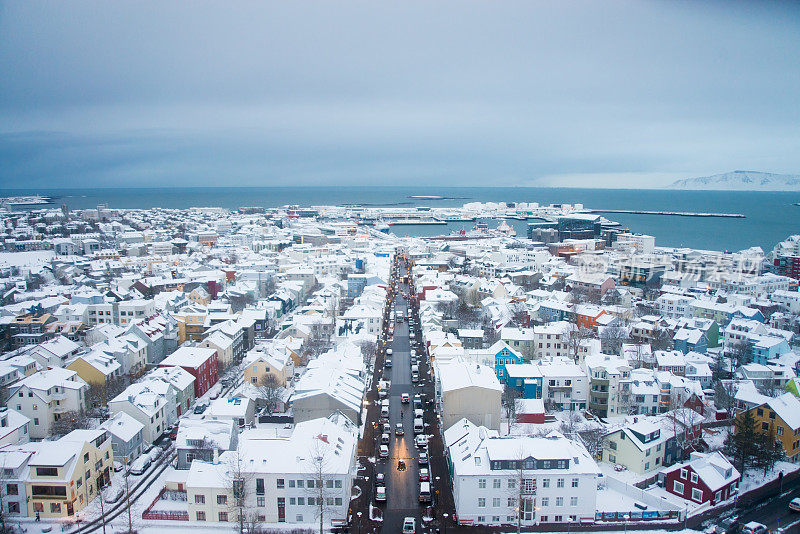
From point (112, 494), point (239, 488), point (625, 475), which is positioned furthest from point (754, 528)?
point (112, 494)

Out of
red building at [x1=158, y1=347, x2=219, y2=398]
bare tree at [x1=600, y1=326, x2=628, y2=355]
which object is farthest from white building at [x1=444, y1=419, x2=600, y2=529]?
bare tree at [x1=600, y1=326, x2=628, y2=355]

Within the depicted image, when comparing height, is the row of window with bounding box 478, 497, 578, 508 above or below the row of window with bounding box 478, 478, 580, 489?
below

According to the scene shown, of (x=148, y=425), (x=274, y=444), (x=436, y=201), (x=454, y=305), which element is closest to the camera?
(x=274, y=444)

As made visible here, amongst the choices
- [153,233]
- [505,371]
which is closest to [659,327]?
[505,371]

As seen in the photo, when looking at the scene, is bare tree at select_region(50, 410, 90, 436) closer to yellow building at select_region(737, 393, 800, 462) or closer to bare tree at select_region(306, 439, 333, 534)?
bare tree at select_region(306, 439, 333, 534)

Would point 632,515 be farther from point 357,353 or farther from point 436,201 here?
point 436,201

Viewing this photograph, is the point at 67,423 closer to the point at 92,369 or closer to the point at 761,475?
the point at 92,369

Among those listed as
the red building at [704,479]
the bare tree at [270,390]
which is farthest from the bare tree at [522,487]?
the bare tree at [270,390]

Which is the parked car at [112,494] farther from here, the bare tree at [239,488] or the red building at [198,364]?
the red building at [198,364]
